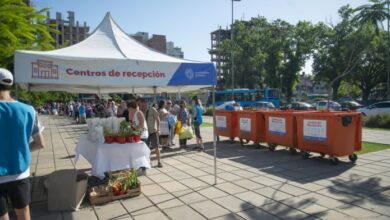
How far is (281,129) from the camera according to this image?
34.3ft

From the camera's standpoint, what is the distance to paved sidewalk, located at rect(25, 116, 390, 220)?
518cm

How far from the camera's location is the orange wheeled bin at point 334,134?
27.8 feet

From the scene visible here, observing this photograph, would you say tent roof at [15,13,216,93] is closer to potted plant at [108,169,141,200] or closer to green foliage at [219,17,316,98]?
potted plant at [108,169,141,200]

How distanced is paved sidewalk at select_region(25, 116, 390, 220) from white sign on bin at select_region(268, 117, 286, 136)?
957 mm

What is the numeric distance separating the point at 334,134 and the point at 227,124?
5.19 metres

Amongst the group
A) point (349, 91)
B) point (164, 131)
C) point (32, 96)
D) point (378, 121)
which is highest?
point (349, 91)

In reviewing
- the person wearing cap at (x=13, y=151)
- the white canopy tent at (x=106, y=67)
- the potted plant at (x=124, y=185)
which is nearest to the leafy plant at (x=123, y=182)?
the potted plant at (x=124, y=185)

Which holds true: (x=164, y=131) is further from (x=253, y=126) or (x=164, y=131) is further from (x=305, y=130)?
(x=305, y=130)

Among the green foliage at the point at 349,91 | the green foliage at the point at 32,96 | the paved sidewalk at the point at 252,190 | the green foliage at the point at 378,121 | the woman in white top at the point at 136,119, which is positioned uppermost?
the green foliage at the point at 349,91

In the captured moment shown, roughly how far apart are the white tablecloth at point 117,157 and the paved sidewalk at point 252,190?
0.59m

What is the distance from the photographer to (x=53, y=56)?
5.55 m

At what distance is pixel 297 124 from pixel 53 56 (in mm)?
7158

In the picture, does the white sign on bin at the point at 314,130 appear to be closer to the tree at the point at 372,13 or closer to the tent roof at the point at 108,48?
the tree at the point at 372,13

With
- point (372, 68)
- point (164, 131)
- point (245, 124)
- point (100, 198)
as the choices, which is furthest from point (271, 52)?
point (100, 198)
